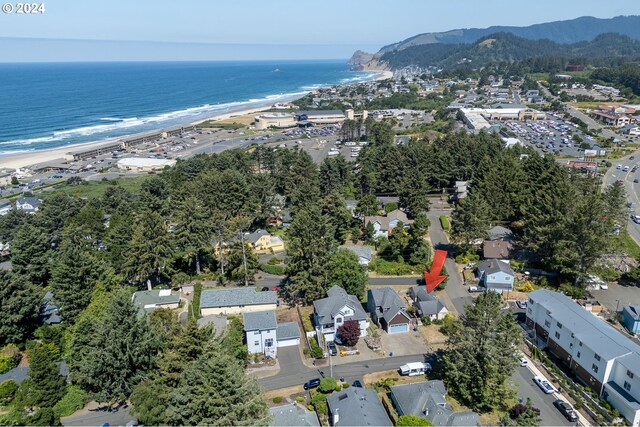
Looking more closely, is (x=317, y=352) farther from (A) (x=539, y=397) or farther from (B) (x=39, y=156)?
(B) (x=39, y=156)

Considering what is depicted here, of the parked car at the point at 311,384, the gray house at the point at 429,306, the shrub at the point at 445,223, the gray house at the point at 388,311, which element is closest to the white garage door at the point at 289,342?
the parked car at the point at 311,384

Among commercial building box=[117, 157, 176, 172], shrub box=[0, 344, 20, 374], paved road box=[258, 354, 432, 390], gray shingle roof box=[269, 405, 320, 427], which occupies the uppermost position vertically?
gray shingle roof box=[269, 405, 320, 427]

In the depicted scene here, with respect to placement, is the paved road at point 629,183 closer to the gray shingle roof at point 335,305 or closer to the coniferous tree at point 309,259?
the gray shingle roof at point 335,305

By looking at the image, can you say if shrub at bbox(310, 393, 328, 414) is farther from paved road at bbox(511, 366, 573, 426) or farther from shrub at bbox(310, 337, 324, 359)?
paved road at bbox(511, 366, 573, 426)

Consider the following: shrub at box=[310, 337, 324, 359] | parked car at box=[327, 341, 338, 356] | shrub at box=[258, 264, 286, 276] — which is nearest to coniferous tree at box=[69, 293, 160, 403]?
shrub at box=[310, 337, 324, 359]

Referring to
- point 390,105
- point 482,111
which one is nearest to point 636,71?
point 482,111

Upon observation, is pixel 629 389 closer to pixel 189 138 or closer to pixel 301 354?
pixel 301 354

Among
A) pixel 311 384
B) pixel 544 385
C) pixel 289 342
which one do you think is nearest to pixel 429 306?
pixel 544 385
